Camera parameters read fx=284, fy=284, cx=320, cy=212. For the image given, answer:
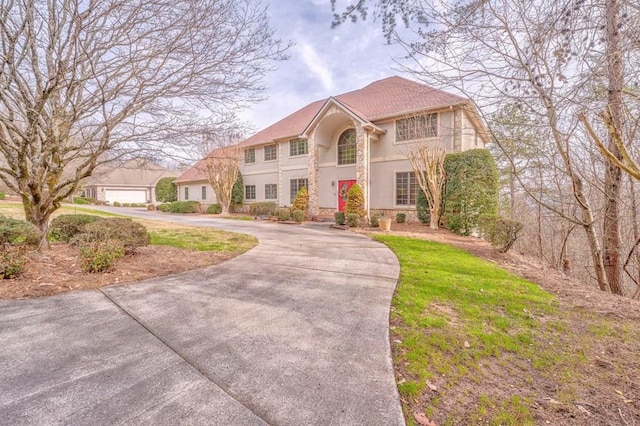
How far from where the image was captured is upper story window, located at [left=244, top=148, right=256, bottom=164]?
75.4ft

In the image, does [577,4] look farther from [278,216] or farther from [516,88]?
[278,216]

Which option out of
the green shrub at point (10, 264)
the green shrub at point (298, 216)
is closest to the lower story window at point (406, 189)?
the green shrub at point (298, 216)

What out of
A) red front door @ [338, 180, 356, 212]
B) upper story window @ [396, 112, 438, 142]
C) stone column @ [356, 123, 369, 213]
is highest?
upper story window @ [396, 112, 438, 142]

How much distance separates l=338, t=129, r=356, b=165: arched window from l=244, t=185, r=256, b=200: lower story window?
28.2 ft

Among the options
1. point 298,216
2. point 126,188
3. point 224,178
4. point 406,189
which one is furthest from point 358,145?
point 126,188

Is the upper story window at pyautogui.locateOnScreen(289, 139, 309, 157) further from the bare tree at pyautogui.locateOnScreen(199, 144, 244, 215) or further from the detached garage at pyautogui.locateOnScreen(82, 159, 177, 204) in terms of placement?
the detached garage at pyautogui.locateOnScreen(82, 159, 177, 204)

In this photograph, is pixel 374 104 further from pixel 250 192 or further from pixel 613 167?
pixel 613 167

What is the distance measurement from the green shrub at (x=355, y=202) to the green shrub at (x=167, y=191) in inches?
1001

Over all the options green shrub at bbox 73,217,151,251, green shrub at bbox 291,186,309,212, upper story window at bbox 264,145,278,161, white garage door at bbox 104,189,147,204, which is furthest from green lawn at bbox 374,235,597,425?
white garage door at bbox 104,189,147,204

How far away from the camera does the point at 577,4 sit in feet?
12.0

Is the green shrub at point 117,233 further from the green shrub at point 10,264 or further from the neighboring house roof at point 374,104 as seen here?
the neighboring house roof at point 374,104

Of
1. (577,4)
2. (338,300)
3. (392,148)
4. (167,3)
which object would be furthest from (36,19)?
(392,148)

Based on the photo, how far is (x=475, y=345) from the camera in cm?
331

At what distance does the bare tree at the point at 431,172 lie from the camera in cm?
1251
